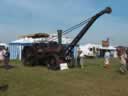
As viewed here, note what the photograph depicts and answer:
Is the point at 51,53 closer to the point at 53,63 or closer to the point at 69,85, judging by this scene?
the point at 53,63

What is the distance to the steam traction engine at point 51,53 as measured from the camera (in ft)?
94.6

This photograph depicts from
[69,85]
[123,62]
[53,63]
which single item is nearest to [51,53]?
→ [53,63]

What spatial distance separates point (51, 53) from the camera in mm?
29203

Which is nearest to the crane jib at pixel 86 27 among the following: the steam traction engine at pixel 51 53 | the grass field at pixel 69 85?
the steam traction engine at pixel 51 53

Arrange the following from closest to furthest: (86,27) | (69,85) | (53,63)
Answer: (69,85), (53,63), (86,27)

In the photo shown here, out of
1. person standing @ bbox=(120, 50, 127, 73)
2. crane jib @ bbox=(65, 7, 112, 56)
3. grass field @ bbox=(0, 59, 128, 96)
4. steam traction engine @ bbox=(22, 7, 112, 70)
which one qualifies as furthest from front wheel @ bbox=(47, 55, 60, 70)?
grass field @ bbox=(0, 59, 128, 96)

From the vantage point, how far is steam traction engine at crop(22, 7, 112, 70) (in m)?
28.8

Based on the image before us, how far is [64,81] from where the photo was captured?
20.1m

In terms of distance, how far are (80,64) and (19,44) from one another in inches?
644

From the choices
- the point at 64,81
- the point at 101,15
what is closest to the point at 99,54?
the point at 101,15

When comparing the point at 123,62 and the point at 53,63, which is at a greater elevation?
the point at 123,62

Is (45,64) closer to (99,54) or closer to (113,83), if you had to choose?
(113,83)

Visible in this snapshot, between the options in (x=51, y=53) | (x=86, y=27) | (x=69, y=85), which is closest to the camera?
(x=69, y=85)

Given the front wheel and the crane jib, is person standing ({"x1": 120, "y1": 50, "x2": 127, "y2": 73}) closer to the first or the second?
the front wheel
